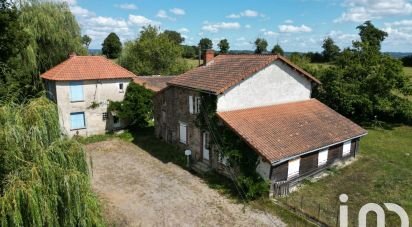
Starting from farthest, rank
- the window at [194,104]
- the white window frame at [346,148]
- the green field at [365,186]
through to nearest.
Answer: the white window frame at [346,148]
the window at [194,104]
the green field at [365,186]

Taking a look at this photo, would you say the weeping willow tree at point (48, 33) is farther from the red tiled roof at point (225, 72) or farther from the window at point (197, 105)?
the window at point (197, 105)

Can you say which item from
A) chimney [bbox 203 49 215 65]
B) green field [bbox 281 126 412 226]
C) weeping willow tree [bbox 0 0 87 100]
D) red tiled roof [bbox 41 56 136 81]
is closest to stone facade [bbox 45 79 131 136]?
red tiled roof [bbox 41 56 136 81]

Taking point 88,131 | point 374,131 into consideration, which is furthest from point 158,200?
point 374,131
